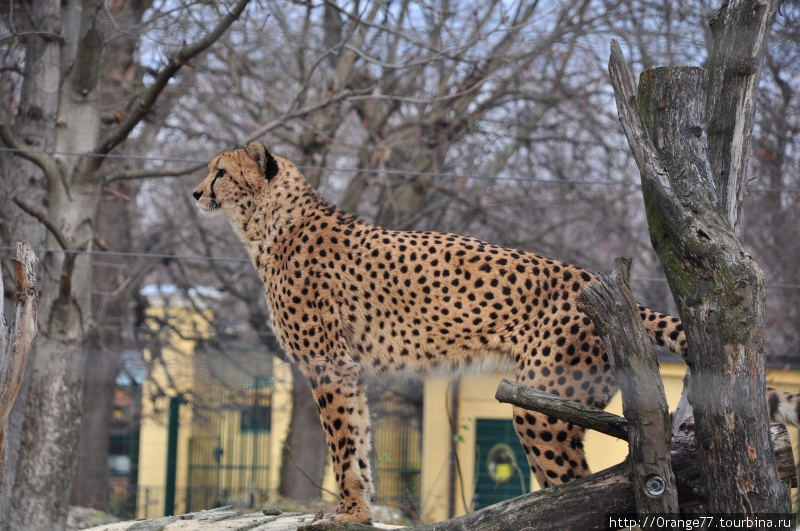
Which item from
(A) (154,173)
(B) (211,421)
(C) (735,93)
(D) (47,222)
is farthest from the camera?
(B) (211,421)

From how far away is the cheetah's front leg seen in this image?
5250 mm

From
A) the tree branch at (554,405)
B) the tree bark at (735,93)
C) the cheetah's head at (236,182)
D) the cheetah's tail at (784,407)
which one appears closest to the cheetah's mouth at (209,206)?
the cheetah's head at (236,182)

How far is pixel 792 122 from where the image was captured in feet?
41.3

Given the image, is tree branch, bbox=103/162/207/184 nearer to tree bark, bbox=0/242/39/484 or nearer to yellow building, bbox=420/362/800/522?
tree bark, bbox=0/242/39/484

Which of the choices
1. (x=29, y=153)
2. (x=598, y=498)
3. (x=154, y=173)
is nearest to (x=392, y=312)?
(x=598, y=498)

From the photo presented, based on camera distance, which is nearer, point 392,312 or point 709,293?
point 709,293

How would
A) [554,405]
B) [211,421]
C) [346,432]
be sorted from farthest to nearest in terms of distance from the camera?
[211,421]
[346,432]
[554,405]

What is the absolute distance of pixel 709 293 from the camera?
3.89m

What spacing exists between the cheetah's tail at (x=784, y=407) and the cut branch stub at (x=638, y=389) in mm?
700

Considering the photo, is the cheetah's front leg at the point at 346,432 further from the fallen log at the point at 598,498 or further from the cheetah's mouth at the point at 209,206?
the cheetah's mouth at the point at 209,206

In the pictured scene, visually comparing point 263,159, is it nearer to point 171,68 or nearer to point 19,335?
point 171,68

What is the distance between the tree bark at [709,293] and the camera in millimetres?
3785

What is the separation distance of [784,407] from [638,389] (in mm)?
850

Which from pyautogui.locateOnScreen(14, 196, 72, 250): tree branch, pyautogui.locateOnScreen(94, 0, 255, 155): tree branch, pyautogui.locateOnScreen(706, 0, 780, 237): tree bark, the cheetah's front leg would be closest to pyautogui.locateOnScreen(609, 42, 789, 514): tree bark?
pyautogui.locateOnScreen(706, 0, 780, 237): tree bark
